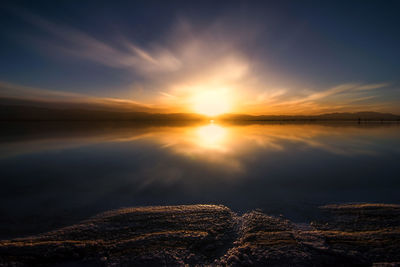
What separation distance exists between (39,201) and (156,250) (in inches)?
176

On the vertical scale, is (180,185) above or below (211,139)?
below

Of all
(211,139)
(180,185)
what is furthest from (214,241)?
(211,139)

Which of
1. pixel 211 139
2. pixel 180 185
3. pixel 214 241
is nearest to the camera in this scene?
pixel 214 241

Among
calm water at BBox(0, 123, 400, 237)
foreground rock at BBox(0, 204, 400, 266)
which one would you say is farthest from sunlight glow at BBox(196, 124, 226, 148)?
foreground rock at BBox(0, 204, 400, 266)

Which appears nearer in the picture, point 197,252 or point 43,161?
point 197,252

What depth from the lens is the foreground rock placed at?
2857mm

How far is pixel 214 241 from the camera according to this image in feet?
11.0

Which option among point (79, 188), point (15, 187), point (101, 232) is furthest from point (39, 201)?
point (101, 232)

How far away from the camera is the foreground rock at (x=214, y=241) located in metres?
2.86

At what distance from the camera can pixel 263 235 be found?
11.5 ft

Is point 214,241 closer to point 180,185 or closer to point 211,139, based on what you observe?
point 180,185

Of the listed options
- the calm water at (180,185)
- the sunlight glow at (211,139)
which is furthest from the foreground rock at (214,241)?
the sunlight glow at (211,139)

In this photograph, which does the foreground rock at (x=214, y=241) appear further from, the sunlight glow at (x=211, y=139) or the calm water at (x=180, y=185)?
the sunlight glow at (x=211, y=139)

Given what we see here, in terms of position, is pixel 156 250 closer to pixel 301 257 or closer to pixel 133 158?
pixel 301 257
